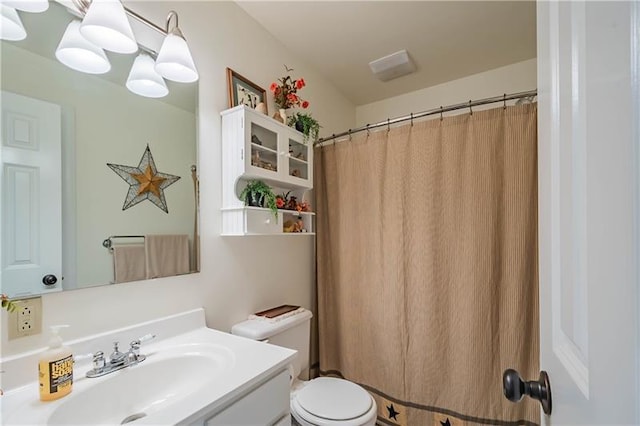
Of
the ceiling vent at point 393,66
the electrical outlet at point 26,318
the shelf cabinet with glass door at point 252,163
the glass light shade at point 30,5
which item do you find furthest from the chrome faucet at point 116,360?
the ceiling vent at point 393,66

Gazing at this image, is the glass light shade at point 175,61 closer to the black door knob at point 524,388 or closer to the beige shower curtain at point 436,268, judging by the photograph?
the beige shower curtain at point 436,268

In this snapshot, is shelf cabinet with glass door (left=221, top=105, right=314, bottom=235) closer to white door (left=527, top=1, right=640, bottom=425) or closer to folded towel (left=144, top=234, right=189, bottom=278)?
folded towel (left=144, top=234, right=189, bottom=278)

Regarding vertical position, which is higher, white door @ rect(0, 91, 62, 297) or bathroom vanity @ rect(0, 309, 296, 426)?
white door @ rect(0, 91, 62, 297)

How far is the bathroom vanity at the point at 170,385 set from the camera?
2.42ft

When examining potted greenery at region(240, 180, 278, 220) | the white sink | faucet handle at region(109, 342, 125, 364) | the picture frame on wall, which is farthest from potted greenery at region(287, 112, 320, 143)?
faucet handle at region(109, 342, 125, 364)

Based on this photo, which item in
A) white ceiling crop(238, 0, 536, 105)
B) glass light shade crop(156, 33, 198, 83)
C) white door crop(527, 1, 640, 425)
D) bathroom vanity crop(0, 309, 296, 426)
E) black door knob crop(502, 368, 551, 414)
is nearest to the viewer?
white door crop(527, 1, 640, 425)

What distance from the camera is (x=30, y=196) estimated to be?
33.1 inches

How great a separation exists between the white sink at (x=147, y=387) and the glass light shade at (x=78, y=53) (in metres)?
0.99

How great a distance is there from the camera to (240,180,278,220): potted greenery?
1409mm

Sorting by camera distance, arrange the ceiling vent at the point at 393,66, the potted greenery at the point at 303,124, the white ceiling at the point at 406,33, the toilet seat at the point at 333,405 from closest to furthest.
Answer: the toilet seat at the point at 333,405 → the white ceiling at the point at 406,33 → the potted greenery at the point at 303,124 → the ceiling vent at the point at 393,66

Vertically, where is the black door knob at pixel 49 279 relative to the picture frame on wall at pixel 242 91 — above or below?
below

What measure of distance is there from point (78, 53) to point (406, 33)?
169 centimetres

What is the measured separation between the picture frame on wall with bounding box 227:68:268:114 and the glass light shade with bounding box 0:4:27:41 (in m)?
0.76

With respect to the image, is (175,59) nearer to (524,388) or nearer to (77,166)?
(77,166)
